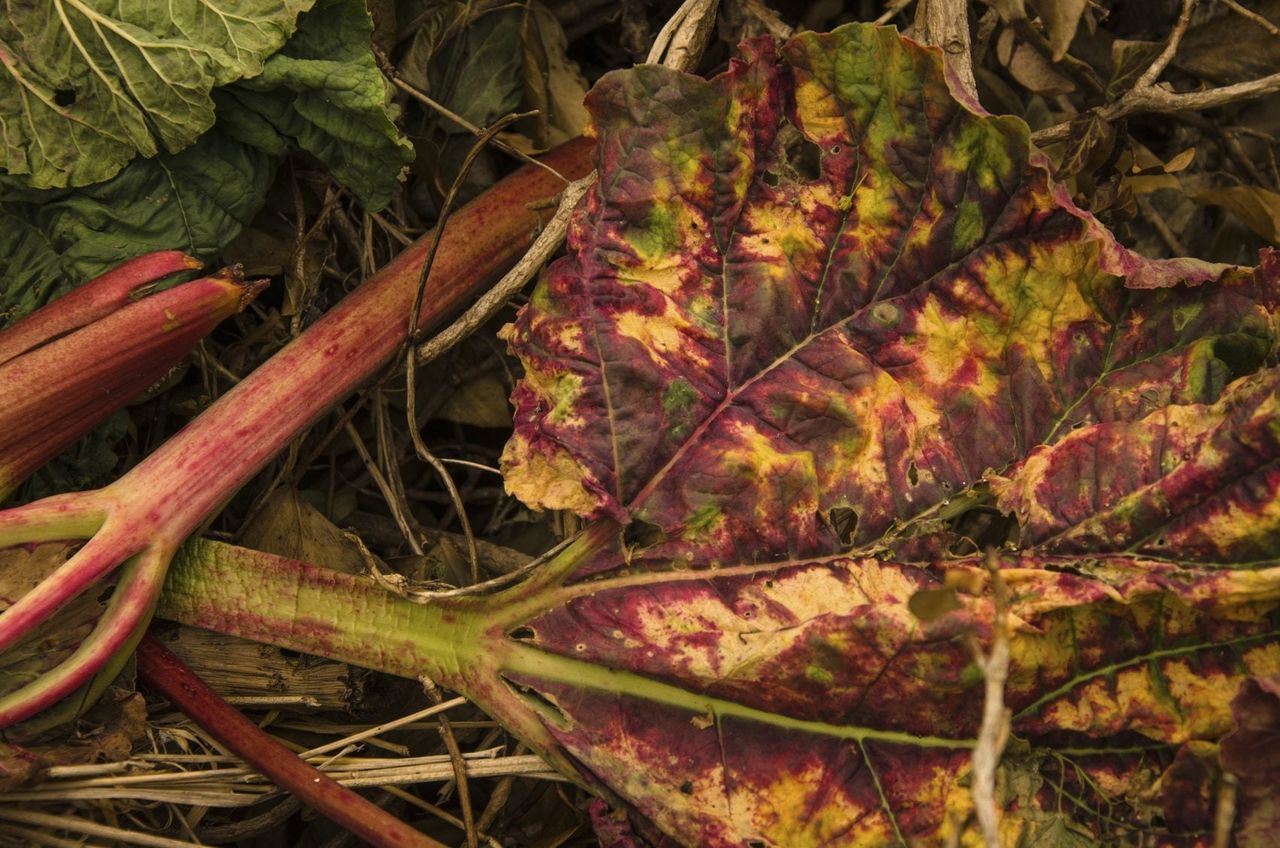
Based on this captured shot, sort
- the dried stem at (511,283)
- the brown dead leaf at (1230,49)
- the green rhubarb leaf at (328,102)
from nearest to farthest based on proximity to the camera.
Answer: the green rhubarb leaf at (328,102), the dried stem at (511,283), the brown dead leaf at (1230,49)

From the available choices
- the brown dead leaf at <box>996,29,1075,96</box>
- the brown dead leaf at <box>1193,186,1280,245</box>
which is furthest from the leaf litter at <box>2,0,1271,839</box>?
the brown dead leaf at <box>996,29,1075,96</box>

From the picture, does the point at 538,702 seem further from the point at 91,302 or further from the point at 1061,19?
the point at 1061,19

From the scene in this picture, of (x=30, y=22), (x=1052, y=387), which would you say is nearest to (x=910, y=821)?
(x=1052, y=387)

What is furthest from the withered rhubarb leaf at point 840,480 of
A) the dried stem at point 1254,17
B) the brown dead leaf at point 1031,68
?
the dried stem at point 1254,17

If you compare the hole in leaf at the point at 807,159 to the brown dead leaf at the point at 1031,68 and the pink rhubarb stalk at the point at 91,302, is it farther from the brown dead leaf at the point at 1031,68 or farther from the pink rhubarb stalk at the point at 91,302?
the pink rhubarb stalk at the point at 91,302

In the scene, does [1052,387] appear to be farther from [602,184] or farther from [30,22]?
[30,22]

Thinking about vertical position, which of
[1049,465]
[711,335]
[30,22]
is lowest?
[1049,465]

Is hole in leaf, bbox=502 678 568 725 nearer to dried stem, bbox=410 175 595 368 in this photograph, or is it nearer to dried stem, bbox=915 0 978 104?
dried stem, bbox=410 175 595 368
